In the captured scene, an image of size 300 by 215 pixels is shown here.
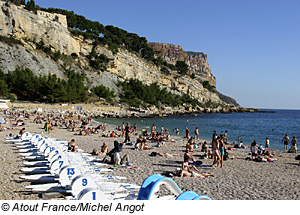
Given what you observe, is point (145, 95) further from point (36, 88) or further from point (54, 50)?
point (36, 88)

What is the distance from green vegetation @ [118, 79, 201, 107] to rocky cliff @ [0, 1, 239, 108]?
9.62ft

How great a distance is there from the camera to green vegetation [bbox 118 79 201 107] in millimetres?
74062

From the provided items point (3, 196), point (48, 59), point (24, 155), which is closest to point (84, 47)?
point (48, 59)

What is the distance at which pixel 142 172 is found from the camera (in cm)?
1045

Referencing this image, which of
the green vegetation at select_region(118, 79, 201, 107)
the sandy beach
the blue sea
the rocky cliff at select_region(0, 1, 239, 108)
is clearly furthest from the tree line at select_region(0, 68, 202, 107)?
the sandy beach

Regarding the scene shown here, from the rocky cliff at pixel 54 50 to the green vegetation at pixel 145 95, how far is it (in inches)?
115

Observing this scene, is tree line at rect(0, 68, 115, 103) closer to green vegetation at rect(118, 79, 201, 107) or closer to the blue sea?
the blue sea

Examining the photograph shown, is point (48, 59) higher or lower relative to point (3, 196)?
higher

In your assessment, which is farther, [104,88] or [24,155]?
[104,88]

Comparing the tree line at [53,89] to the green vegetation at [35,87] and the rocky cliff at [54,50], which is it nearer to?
the green vegetation at [35,87]

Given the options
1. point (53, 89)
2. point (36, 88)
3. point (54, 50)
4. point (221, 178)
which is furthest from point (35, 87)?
point (221, 178)

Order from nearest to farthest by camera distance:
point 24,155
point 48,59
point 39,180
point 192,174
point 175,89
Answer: point 39,180 → point 192,174 → point 24,155 → point 48,59 → point 175,89

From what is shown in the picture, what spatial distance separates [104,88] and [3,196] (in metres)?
60.7
